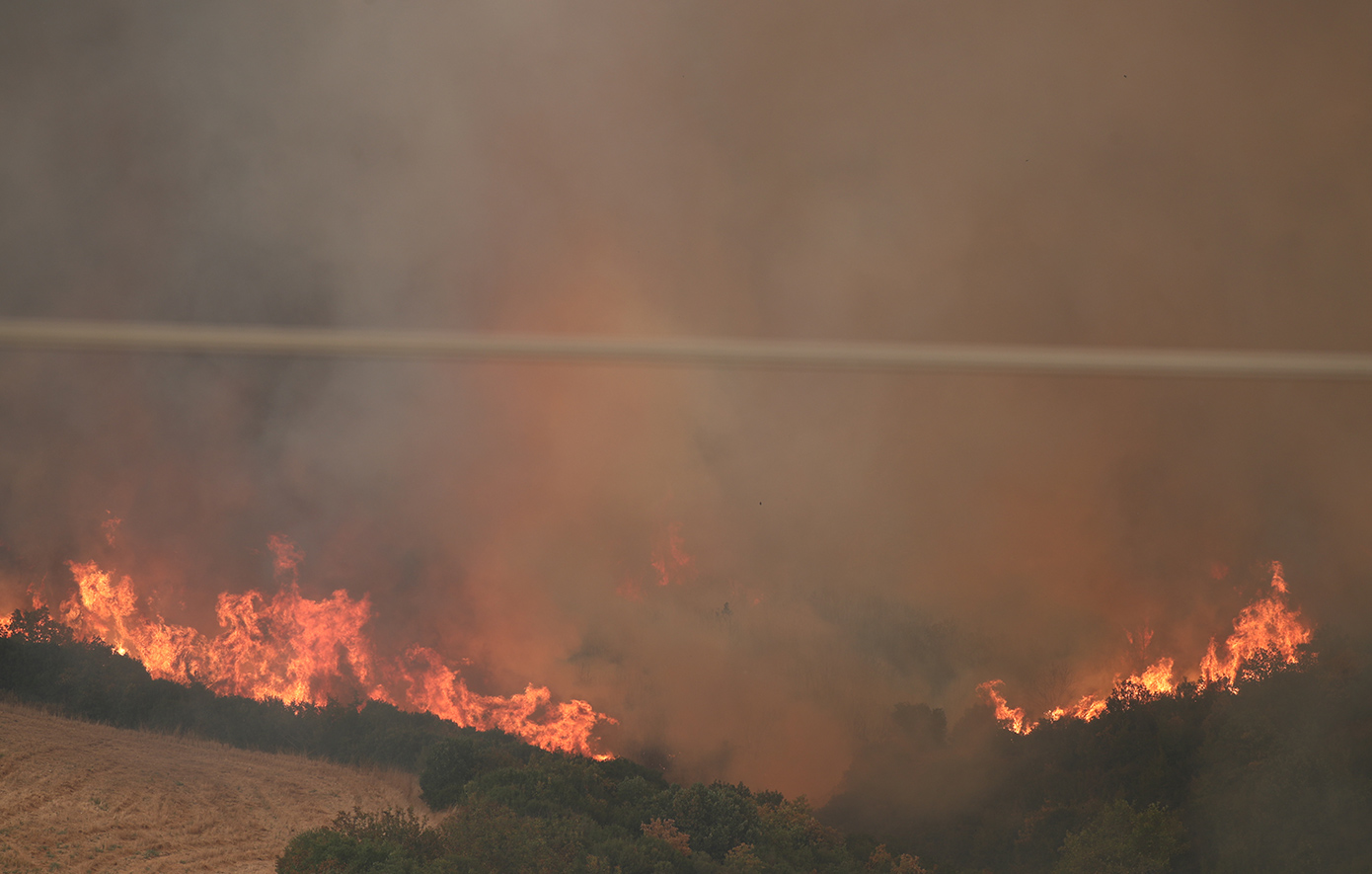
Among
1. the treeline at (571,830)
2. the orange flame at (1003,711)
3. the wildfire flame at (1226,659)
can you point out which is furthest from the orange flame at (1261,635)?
the treeline at (571,830)

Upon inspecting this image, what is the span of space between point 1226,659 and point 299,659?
31231mm

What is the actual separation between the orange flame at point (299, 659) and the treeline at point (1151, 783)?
34.4 feet

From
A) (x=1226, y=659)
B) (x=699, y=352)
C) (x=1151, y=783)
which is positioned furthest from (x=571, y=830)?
(x=1226, y=659)

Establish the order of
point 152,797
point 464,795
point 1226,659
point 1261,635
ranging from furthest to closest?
point 1226,659, point 1261,635, point 464,795, point 152,797

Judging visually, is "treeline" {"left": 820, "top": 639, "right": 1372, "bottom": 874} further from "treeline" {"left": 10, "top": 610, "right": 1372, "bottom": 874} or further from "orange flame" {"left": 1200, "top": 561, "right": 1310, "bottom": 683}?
"orange flame" {"left": 1200, "top": 561, "right": 1310, "bottom": 683}

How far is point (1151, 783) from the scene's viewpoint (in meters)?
22.3

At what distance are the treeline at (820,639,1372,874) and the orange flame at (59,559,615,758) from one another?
10496 mm

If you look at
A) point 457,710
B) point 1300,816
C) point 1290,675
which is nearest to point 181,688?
point 457,710

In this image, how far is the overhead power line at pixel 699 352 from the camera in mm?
1616

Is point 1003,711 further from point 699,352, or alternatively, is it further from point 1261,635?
point 699,352

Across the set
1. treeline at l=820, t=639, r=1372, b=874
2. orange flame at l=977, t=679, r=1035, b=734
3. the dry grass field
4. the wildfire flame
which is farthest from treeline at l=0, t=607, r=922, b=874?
the wildfire flame

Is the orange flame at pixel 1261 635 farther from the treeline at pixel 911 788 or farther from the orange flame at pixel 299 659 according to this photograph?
the orange flame at pixel 299 659

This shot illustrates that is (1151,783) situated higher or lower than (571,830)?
higher

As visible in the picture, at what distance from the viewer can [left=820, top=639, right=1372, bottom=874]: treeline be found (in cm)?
1908
